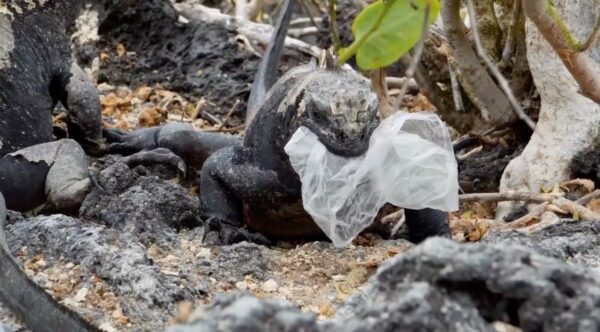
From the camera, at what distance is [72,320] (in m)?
2.02

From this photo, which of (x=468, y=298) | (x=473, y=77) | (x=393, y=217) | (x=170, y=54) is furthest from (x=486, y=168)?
(x=468, y=298)

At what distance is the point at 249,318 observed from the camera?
47.2 inches

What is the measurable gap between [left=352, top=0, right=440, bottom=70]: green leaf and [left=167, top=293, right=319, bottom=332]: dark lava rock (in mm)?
→ 555

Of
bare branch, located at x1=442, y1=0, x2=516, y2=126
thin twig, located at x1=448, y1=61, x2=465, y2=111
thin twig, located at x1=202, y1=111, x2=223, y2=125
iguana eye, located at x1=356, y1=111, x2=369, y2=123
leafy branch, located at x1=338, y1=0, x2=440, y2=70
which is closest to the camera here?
leafy branch, located at x1=338, y1=0, x2=440, y2=70

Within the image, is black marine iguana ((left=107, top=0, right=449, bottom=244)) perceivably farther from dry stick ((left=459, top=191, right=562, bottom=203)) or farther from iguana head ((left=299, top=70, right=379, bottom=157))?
dry stick ((left=459, top=191, right=562, bottom=203))

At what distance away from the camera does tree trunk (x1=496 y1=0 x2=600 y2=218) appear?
11.9 feet

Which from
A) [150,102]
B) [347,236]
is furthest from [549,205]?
[150,102]

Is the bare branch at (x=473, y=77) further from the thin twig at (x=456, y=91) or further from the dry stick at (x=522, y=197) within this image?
the dry stick at (x=522, y=197)

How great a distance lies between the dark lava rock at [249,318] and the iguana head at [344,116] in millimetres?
1516

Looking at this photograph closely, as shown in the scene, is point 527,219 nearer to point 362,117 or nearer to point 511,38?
point 362,117

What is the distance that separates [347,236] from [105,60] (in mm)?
3522

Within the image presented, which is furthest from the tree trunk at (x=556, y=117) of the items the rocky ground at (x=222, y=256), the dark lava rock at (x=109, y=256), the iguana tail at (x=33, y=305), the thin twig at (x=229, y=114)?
the iguana tail at (x=33, y=305)

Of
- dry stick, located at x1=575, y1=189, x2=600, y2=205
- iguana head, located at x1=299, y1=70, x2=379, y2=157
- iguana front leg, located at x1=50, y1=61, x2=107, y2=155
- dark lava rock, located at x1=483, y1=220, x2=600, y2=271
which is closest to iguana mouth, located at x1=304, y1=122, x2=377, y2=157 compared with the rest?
iguana head, located at x1=299, y1=70, x2=379, y2=157

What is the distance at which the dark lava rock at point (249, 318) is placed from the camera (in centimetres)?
120
